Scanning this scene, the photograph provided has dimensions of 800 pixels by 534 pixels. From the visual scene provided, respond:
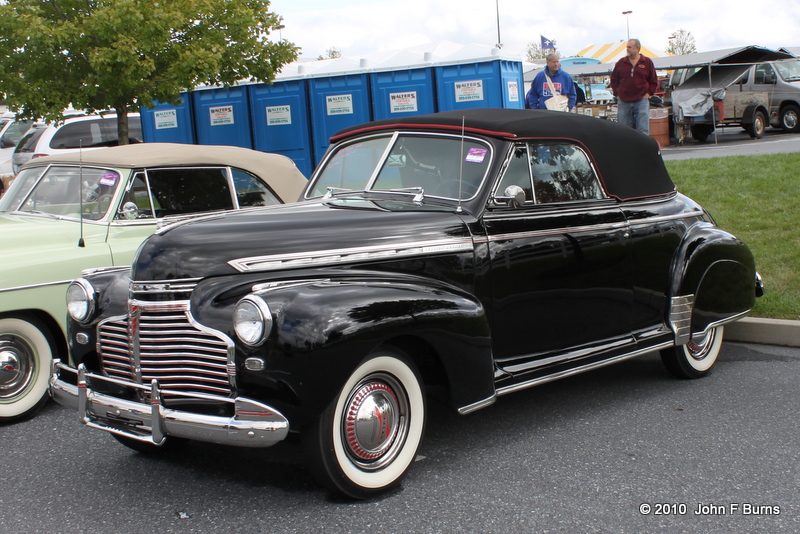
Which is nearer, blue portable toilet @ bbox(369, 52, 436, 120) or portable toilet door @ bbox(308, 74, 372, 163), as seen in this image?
blue portable toilet @ bbox(369, 52, 436, 120)

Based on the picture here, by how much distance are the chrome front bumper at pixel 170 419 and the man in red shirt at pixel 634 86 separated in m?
8.33

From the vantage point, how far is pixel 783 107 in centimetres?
2142

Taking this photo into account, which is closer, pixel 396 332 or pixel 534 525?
pixel 534 525

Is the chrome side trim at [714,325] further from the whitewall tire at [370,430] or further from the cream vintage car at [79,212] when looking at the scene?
the cream vintage car at [79,212]

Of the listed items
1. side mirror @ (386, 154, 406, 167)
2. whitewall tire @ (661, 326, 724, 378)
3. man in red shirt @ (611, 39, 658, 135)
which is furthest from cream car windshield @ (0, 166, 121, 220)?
man in red shirt @ (611, 39, 658, 135)

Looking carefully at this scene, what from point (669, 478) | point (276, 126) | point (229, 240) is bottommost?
point (669, 478)

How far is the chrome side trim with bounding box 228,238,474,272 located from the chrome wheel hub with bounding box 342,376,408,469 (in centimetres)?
60

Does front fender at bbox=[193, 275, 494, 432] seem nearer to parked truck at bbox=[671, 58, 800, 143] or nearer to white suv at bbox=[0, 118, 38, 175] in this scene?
white suv at bbox=[0, 118, 38, 175]

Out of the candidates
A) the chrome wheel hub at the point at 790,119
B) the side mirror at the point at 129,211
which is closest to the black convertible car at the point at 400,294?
the side mirror at the point at 129,211

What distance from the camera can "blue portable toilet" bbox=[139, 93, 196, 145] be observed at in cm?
1504

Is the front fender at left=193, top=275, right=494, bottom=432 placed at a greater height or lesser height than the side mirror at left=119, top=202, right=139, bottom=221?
lesser

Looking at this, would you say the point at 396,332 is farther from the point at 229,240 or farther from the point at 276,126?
the point at 276,126

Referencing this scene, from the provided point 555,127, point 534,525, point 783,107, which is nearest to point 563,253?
point 555,127

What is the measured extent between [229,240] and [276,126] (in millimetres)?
10931
